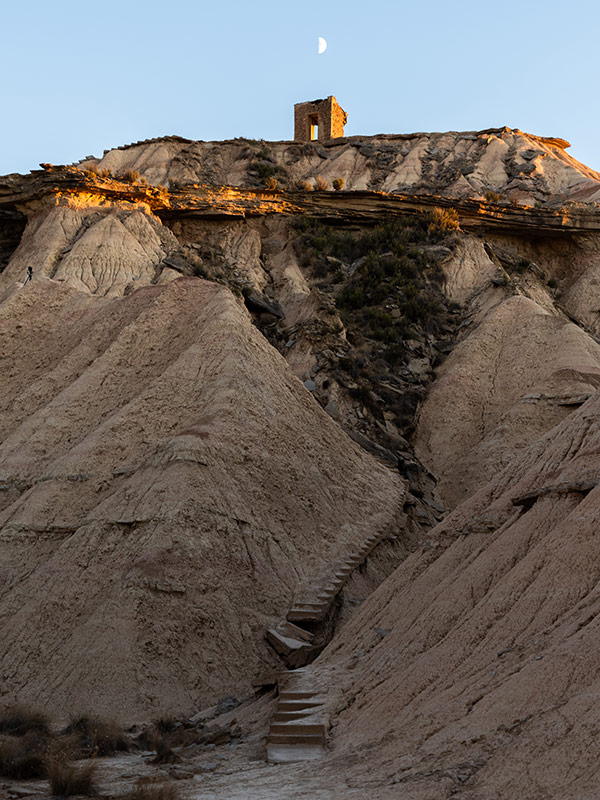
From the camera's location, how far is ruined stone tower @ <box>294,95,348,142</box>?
5106cm

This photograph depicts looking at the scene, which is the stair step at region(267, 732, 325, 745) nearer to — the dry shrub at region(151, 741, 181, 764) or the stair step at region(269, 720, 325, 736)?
the stair step at region(269, 720, 325, 736)

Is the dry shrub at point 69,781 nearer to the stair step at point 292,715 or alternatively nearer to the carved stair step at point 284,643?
the stair step at point 292,715

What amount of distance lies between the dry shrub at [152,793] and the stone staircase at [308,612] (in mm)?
6748

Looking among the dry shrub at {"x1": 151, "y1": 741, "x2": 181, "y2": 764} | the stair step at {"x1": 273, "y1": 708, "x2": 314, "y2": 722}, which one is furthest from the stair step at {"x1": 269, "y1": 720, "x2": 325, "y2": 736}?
the dry shrub at {"x1": 151, "y1": 741, "x2": 181, "y2": 764}

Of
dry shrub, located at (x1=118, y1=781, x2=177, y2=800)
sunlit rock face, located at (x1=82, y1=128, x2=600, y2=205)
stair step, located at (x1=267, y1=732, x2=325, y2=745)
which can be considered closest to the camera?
dry shrub, located at (x1=118, y1=781, x2=177, y2=800)

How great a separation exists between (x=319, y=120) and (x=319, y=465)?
34.2 m

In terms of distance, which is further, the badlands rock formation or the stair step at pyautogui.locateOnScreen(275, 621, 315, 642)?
the stair step at pyautogui.locateOnScreen(275, 621, 315, 642)

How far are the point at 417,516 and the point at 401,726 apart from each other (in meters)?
13.7

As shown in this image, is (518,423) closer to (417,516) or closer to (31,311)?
(417,516)

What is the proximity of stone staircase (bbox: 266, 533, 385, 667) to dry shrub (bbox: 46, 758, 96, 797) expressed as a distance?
260 inches

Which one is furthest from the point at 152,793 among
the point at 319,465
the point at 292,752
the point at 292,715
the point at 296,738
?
the point at 319,465

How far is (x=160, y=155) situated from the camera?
4838 cm

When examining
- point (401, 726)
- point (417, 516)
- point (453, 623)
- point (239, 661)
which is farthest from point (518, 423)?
point (401, 726)

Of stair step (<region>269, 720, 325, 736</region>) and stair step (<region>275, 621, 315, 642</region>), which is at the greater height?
stair step (<region>269, 720, 325, 736</region>)
